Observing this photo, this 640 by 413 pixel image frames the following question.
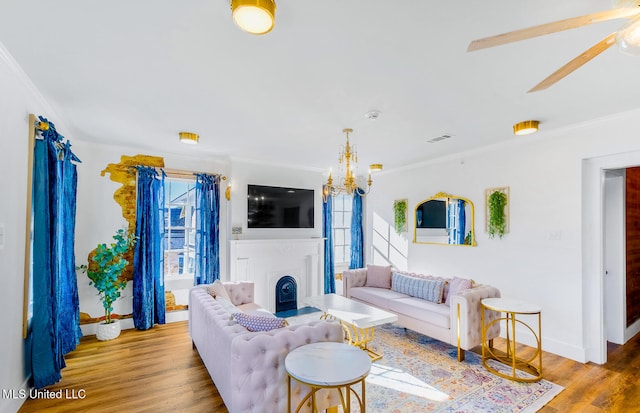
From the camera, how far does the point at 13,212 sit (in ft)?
7.34

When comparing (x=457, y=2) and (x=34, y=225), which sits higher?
(x=457, y=2)

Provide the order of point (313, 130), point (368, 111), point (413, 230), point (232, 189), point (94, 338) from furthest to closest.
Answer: point (413, 230) < point (232, 189) < point (94, 338) < point (313, 130) < point (368, 111)

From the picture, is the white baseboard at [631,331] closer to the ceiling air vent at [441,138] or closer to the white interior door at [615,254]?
the white interior door at [615,254]

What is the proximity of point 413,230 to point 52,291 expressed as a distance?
4.76m

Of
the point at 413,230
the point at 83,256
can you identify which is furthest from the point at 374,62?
the point at 83,256

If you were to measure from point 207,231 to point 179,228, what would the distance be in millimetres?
446

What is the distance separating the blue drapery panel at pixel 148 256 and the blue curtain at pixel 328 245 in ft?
9.49

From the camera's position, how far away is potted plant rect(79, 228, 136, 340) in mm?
3789


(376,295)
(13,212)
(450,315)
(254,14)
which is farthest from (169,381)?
(254,14)

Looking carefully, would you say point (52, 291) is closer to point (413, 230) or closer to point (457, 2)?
point (457, 2)

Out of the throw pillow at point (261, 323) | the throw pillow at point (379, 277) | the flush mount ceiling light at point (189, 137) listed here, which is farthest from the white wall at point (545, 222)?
the flush mount ceiling light at point (189, 137)

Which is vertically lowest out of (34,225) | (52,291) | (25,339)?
(25,339)

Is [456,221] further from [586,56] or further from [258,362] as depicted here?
[258,362]

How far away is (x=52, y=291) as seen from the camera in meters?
2.62
